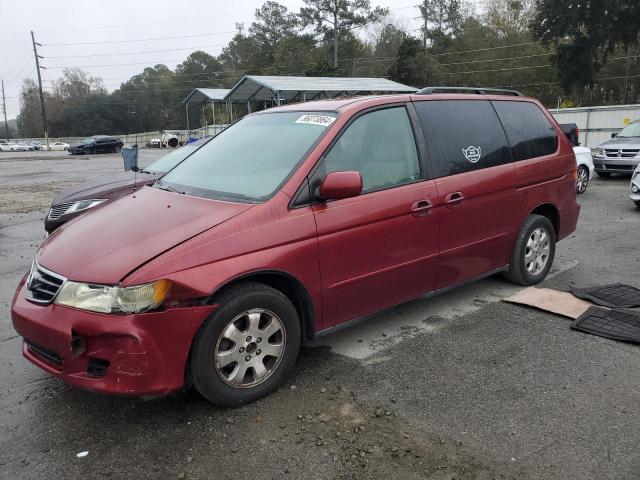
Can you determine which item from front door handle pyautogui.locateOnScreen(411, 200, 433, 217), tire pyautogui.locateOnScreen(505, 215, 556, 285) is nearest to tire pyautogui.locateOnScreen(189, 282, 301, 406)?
front door handle pyautogui.locateOnScreen(411, 200, 433, 217)

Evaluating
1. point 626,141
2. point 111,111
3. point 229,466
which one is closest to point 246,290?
point 229,466

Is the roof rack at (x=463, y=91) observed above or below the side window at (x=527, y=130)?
above

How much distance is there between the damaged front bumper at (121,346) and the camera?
274cm

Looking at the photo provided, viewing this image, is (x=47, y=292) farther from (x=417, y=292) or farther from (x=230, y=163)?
(x=417, y=292)

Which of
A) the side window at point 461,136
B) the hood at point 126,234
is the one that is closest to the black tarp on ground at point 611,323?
the side window at point 461,136

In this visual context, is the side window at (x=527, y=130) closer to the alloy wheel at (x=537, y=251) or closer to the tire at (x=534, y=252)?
the tire at (x=534, y=252)

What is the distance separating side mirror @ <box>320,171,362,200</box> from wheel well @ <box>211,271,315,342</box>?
0.58 meters

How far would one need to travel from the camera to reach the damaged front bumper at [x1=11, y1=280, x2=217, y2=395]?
2744 millimetres

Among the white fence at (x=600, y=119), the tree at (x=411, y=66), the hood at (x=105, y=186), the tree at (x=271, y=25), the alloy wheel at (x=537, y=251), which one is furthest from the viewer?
the tree at (x=271, y=25)

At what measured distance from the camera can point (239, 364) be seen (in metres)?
3.12

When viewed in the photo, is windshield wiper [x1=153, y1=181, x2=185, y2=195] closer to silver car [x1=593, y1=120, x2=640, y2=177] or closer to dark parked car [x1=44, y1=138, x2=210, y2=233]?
dark parked car [x1=44, y1=138, x2=210, y2=233]

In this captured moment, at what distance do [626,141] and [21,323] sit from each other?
14.6 m

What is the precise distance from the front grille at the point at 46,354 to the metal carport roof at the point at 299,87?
24567mm

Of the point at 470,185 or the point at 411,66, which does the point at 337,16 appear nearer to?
the point at 411,66
